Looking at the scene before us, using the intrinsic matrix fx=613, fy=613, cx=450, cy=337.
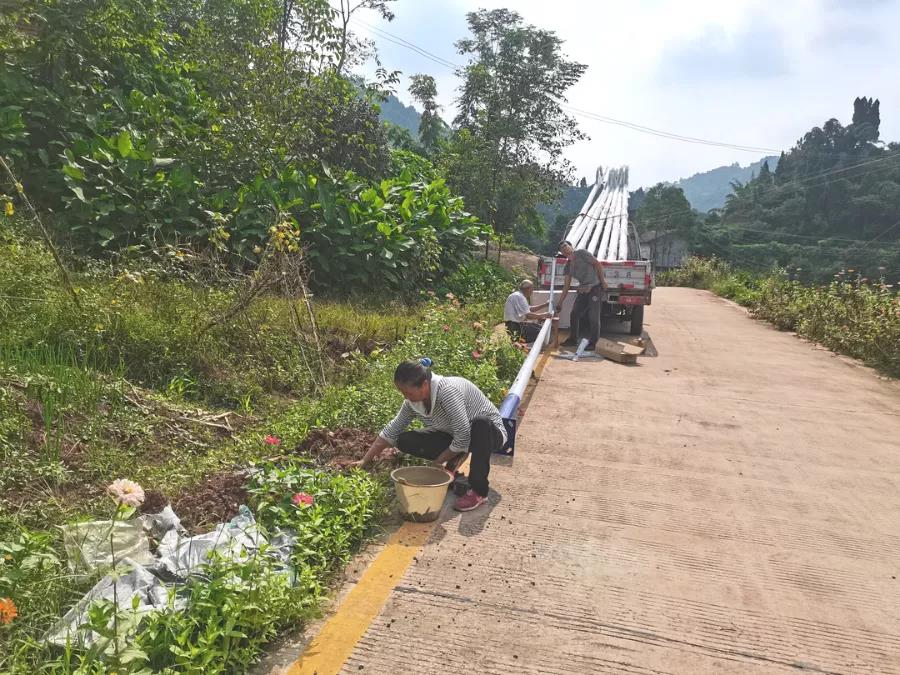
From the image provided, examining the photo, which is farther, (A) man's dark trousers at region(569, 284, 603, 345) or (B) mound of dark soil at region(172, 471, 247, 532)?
(A) man's dark trousers at region(569, 284, 603, 345)

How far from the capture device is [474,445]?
13.9 ft

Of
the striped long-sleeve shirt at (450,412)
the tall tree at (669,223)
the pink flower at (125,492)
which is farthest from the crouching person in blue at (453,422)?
the tall tree at (669,223)

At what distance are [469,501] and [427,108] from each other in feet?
102

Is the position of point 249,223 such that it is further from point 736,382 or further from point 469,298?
point 736,382

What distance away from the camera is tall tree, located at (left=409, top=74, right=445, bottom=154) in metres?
31.1

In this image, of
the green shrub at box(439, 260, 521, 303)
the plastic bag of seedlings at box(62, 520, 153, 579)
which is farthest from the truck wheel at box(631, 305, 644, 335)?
the plastic bag of seedlings at box(62, 520, 153, 579)

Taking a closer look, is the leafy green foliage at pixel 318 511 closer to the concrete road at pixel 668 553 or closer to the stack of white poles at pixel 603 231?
the concrete road at pixel 668 553

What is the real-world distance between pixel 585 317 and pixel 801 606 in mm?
7790

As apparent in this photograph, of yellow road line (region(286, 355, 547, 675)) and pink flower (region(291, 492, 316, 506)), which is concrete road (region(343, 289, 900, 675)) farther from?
pink flower (region(291, 492, 316, 506))

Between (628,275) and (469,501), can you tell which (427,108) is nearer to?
(628,275)

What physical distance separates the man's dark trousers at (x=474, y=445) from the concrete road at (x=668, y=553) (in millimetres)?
250

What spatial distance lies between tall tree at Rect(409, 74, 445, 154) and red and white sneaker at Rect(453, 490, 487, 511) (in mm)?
26966

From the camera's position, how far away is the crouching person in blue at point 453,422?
164 inches

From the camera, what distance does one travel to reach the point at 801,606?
10.5ft
